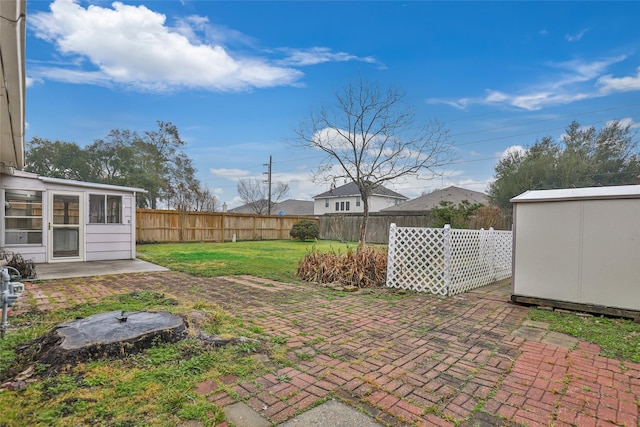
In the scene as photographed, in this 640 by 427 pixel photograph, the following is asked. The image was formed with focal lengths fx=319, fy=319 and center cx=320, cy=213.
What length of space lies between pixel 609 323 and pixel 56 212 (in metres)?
11.6

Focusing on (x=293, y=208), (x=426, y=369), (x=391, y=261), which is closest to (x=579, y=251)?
(x=391, y=261)

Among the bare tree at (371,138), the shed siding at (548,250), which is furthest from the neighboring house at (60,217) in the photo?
the shed siding at (548,250)

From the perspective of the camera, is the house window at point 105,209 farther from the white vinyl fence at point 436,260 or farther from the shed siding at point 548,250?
the shed siding at point 548,250

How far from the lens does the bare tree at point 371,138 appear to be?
9227mm

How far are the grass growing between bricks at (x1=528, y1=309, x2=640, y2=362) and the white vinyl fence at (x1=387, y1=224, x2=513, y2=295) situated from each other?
136cm

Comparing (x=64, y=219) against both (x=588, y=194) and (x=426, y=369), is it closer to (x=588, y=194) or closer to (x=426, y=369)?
(x=426, y=369)

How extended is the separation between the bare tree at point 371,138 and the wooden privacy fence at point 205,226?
30.4 ft

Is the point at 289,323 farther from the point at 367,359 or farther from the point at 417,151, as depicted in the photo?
the point at 417,151

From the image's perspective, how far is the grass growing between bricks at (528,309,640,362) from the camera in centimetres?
318

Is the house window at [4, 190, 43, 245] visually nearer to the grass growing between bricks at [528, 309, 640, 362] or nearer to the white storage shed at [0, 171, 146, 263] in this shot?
the white storage shed at [0, 171, 146, 263]

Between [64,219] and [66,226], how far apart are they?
19cm

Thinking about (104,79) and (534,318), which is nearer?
(534,318)

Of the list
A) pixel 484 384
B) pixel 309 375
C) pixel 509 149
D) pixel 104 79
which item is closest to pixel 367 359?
pixel 309 375

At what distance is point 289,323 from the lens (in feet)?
12.5
